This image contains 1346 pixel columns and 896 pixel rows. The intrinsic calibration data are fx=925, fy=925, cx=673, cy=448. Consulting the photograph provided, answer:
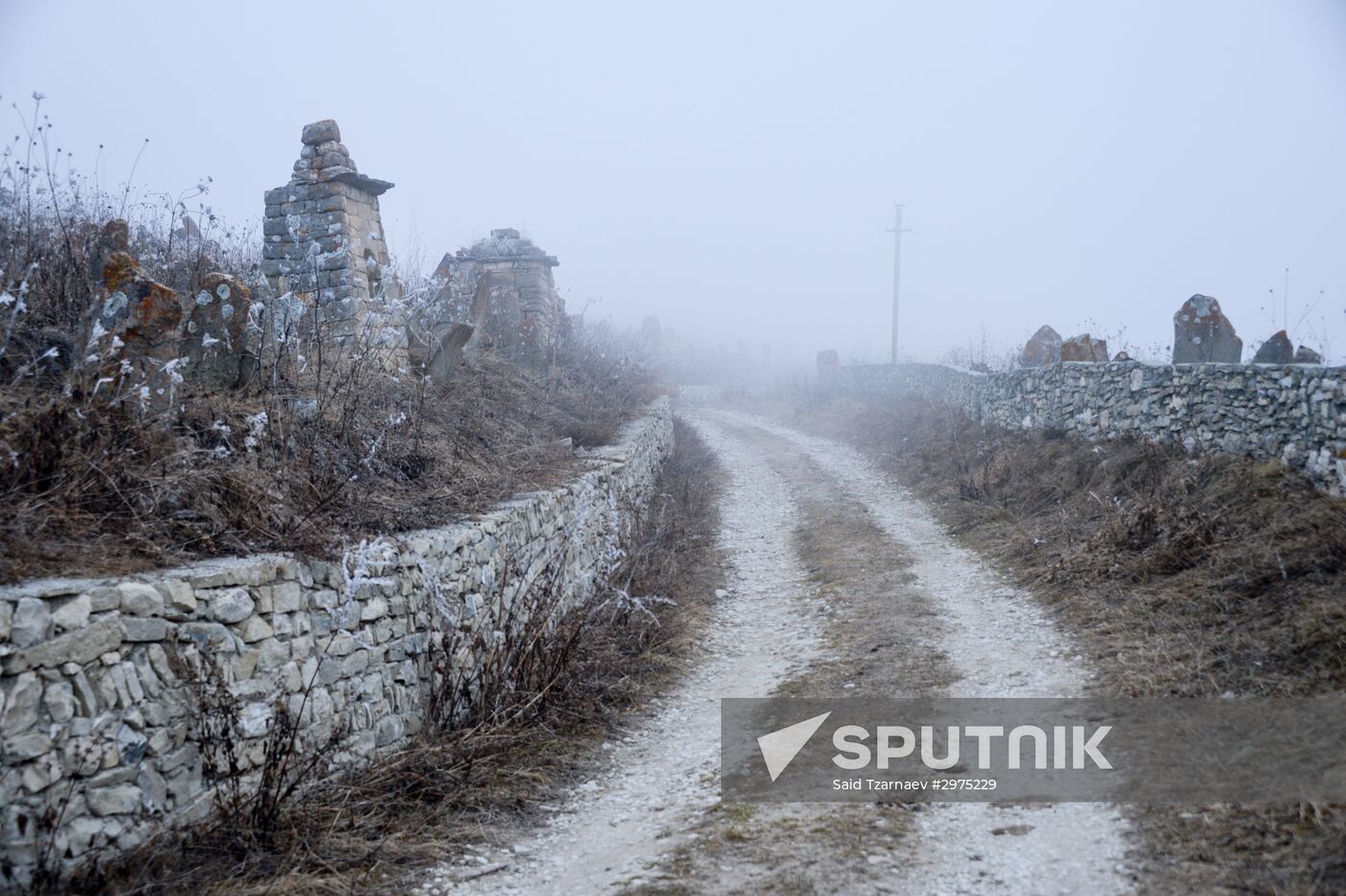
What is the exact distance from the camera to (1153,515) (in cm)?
823

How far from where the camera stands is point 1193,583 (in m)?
7.18

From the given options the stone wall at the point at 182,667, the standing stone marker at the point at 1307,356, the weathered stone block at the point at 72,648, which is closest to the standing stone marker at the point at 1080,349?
the standing stone marker at the point at 1307,356

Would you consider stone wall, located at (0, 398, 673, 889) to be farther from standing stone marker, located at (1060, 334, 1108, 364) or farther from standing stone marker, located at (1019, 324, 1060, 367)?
standing stone marker, located at (1019, 324, 1060, 367)

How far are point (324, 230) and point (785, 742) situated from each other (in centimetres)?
715

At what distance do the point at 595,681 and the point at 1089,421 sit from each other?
818cm

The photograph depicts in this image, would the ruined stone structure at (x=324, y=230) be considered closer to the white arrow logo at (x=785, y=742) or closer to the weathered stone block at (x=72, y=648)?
the white arrow logo at (x=785, y=742)

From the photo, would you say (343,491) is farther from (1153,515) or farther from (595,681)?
(1153,515)

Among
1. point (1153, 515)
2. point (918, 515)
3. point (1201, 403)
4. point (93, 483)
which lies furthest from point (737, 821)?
point (918, 515)

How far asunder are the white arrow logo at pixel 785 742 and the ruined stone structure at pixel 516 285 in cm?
988

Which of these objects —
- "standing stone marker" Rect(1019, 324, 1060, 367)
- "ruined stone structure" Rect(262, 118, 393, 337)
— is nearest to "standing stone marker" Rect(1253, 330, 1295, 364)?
"standing stone marker" Rect(1019, 324, 1060, 367)

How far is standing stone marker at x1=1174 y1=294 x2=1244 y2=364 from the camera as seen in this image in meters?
11.1

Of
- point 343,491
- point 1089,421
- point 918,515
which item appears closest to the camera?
→ point 343,491

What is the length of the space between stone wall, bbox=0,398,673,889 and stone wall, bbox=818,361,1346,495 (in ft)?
21.5

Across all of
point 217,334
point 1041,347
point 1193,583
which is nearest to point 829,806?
point 1193,583
